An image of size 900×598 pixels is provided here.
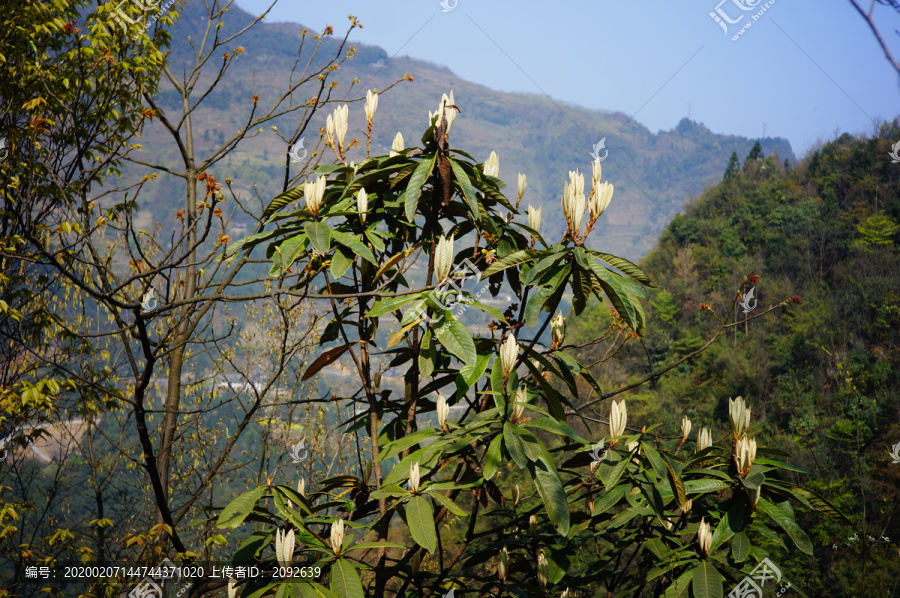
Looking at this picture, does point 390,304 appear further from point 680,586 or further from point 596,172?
point 680,586

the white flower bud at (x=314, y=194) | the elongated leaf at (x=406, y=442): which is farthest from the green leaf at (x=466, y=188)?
the elongated leaf at (x=406, y=442)

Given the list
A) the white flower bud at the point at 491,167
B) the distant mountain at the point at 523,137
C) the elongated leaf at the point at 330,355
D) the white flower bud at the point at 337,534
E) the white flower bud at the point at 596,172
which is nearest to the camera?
the white flower bud at the point at 337,534

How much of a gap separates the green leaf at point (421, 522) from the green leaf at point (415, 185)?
2.31 feet

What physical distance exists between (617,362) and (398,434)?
2866 centimetres

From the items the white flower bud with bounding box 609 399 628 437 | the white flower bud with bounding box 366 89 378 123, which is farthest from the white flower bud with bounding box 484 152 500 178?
the white flower bud with bounding box 609 399 628 437

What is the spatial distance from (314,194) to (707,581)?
1.35 m

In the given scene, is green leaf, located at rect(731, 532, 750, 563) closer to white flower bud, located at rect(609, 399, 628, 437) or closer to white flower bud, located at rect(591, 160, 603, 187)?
white flower bud, located at rect(609, 399, 628, 437)

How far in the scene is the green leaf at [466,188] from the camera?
1521 mm

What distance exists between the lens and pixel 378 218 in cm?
180

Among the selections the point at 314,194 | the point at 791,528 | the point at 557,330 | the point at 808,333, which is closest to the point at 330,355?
the point at 314,194

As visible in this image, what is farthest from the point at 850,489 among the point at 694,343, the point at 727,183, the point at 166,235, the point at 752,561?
the point at 166,235

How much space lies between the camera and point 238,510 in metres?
1.34

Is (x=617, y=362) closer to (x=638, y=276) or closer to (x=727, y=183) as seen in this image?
(x=727, y=183)

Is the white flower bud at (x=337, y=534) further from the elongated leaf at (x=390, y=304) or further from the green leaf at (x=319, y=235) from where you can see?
the green leaf at (x=319, y=235)
